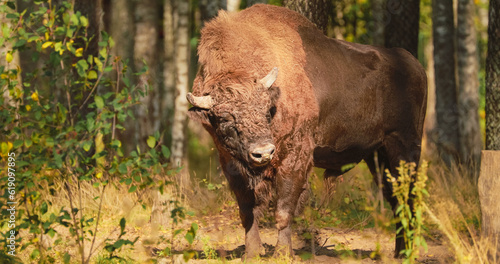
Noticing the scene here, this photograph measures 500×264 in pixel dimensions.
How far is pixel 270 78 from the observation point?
5.93 meters

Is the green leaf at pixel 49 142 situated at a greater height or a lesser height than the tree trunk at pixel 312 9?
lesser

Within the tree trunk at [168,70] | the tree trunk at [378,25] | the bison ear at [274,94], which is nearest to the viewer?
the bison ear at [274,94]

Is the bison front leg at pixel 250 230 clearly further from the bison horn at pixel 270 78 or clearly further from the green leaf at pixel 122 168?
the green leaf at pixel 122 168

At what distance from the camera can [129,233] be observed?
7715mm

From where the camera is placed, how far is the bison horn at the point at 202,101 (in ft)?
19.2

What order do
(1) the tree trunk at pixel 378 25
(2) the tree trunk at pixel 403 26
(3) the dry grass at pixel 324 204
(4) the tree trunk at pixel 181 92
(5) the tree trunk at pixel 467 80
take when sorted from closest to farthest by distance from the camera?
(3) the dry grass at pixel 324 204
(2) the tree trunk at pixel 403 26
(5) the tree trunk at pixel 467 80
(4) the tree trunk at pixel 181 92
(1) the tree trunk at pixel 378 25

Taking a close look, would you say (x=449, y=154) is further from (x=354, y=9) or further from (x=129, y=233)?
(x=129, y=233)

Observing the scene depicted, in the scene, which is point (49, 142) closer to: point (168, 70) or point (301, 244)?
point (301, 244)

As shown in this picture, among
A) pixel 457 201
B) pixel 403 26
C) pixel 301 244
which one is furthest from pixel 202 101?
pixel 403 26

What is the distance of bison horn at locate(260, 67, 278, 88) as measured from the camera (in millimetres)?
5914

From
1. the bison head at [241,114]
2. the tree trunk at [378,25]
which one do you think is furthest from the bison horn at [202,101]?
the tree trunk at [378,25]

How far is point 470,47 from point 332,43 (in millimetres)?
7194

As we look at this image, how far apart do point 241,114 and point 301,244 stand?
87.9 inches

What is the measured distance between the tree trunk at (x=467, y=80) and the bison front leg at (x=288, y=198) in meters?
7.52
